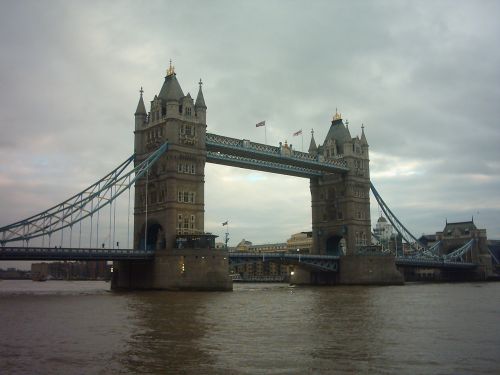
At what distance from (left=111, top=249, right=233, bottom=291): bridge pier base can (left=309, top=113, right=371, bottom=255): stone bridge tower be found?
43.3 meters

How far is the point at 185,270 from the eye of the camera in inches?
3066

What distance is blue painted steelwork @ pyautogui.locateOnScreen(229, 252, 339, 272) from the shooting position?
9238 cm

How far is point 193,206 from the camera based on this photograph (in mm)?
87438

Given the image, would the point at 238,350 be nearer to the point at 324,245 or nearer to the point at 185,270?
the point at 185,270

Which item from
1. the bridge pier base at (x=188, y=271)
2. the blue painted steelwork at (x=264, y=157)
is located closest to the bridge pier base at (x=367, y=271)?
the blue painted steelwork at (x=264, y=157)

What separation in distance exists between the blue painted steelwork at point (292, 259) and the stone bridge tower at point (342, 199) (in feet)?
21.7

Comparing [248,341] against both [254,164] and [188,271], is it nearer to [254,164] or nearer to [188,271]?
[188,271]

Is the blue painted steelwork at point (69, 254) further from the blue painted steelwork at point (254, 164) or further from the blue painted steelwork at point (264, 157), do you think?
the blue painted steelwork at point (264, 157)

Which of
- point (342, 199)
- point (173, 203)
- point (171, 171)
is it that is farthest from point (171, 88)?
point (342, 199)

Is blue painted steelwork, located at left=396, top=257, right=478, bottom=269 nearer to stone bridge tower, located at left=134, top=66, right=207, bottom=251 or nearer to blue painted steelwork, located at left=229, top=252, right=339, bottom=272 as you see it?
blue painted steelwork, located at left=229, top=252, right=339, bottom=272

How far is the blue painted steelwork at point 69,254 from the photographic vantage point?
2746 inches

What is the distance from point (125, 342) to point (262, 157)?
246 feet

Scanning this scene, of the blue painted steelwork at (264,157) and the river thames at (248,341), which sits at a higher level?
the blue painted steelwork at (264,157)

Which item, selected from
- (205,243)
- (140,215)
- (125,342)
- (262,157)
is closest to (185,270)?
(205,243)
